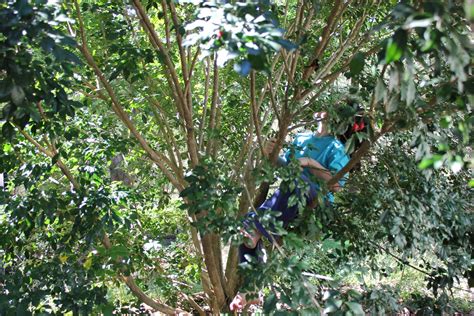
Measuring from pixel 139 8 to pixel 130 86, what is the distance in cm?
77

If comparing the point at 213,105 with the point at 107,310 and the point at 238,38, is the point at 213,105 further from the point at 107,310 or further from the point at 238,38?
the point at 238,38

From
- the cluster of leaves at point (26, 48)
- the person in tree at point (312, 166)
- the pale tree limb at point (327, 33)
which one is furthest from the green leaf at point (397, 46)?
the pale tree limb at point (327, 33)

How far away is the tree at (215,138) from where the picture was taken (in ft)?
5.35

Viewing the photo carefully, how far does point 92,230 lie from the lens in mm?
2770

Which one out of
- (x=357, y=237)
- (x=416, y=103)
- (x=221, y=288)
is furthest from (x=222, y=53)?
(x=221, y=288)

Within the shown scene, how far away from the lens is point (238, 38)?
1.47 m

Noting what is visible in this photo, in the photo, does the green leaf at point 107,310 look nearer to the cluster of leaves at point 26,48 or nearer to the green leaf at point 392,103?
the cluster of leaves at point 26,48

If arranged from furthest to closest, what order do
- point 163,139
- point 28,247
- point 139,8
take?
point 163,139
point 28,247
point 139,8

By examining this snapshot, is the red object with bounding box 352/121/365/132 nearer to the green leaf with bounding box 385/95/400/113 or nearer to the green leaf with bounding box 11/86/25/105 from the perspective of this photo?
the green leaf with bounding box 385/95/400/113

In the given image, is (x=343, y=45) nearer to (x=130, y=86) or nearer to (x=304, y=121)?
(x=304, y=121)

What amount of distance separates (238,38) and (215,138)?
1.79m

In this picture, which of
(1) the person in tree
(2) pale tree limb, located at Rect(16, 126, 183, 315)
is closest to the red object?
(1) the person in tree

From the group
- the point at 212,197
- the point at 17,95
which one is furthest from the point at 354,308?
the point at 17,95

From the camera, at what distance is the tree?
5.35ft
